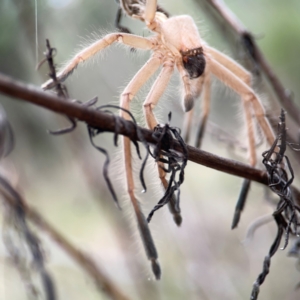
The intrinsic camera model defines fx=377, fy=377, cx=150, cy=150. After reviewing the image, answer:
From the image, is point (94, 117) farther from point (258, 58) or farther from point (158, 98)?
point (258, 58)

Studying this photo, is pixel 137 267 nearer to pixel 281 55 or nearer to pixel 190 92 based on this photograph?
pixel 190 92

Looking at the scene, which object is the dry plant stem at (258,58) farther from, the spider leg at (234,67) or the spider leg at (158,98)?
the spider leg at (158,98)

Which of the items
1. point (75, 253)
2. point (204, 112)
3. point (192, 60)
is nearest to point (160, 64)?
point (192, 60)

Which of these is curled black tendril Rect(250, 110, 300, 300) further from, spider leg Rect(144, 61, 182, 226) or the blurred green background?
the blurred green background

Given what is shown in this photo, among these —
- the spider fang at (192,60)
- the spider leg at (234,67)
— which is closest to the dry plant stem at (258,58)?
the spider leg at (234,67)

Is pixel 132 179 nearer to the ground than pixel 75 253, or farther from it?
farther from it
